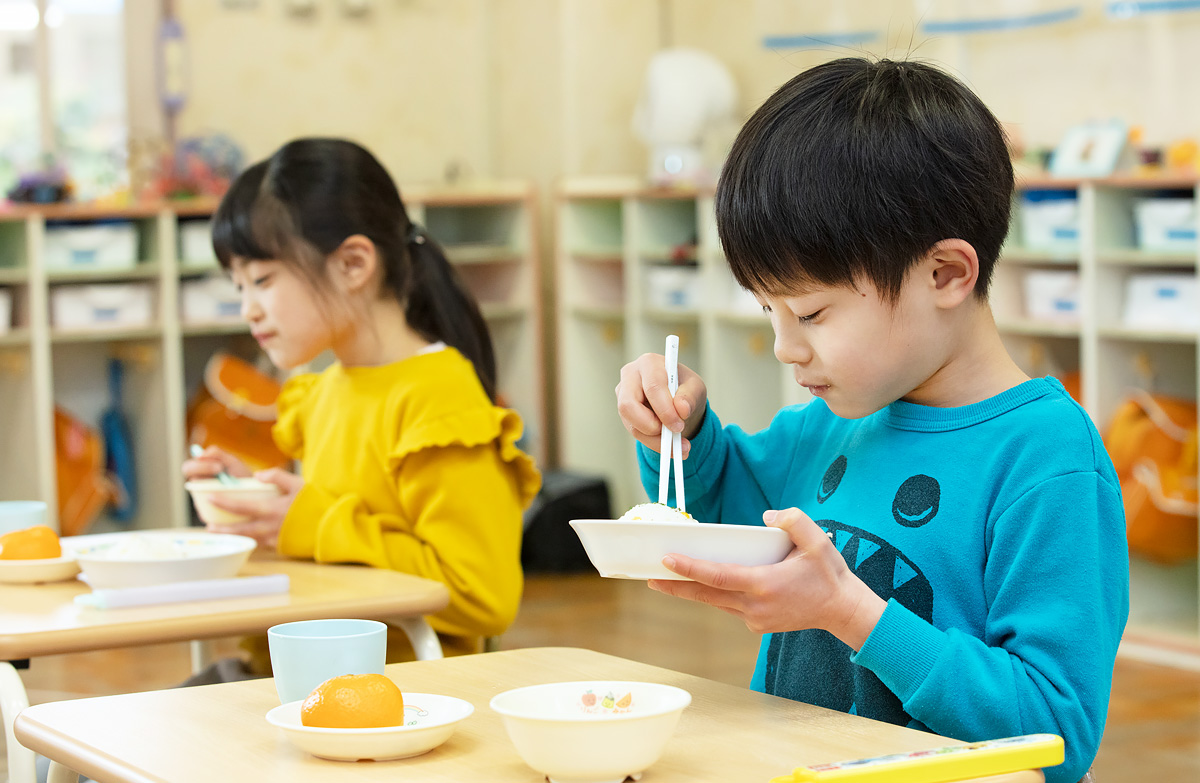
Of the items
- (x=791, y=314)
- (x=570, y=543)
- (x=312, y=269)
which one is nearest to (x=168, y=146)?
(x=570, y=543)

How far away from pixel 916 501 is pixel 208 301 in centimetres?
445

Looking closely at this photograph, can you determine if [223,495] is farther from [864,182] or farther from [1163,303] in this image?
[1163,303]

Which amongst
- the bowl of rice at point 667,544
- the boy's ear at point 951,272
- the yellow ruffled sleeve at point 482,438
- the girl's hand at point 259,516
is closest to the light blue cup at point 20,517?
the girl's hand at point 259,516

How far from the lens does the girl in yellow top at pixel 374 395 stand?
188 centimetres

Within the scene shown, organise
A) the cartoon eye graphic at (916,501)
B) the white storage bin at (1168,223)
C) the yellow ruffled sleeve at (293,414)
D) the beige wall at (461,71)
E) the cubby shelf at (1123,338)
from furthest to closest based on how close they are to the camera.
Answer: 1. the beige wall at (461,71)
2. the cubby shelf at (1123,338)
3. the white storage bin at (1168,223)
4. the yellow ruffled sleeve at (293,414)
5. the cartoon eye graphic at (916,501)

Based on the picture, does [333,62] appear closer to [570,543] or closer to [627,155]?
[627,155]

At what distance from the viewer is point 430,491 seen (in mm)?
1904

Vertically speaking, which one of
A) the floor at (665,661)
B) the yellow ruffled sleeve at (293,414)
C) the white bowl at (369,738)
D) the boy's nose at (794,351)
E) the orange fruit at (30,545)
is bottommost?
the floor at (665,661)

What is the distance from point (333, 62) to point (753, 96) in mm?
1788

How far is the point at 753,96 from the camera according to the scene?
5738 millimetres

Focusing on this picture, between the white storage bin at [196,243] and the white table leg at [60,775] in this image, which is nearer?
the white table leg at [60,775]

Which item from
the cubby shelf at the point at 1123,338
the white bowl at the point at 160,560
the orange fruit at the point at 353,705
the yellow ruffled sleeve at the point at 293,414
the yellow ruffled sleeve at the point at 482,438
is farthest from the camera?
the cubby shelf at the point at 1123,338

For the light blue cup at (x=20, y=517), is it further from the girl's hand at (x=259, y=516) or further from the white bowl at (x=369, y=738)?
the white bowl at (x=369, y=738)

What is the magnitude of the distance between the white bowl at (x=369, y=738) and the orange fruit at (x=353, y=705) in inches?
0.4
